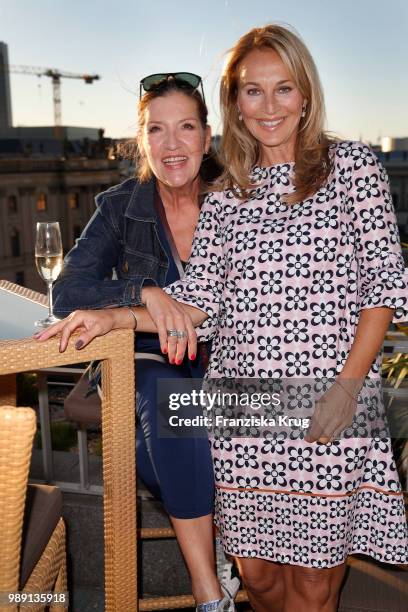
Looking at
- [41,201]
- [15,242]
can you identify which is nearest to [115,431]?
[15,242]

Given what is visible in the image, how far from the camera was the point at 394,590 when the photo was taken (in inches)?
81.3

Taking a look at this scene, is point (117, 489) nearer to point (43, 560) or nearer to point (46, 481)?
point (43, 560)

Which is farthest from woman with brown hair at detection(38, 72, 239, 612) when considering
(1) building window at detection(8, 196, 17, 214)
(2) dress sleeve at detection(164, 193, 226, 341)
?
(1) building window at detection(8, 196, 17, 214)

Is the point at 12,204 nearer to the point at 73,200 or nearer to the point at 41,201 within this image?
the point at 41,201

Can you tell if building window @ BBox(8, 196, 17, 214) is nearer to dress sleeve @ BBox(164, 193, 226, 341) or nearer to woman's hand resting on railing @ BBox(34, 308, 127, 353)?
dress sleeve @ BBox(164, 193, 226, 341)

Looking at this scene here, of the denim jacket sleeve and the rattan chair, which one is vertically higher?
the denim jacket sleeve

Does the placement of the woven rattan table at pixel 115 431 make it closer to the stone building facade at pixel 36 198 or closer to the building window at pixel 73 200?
the stone building facade at pixel 36 198

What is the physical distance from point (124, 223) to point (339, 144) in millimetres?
624

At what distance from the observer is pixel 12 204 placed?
63.8 m

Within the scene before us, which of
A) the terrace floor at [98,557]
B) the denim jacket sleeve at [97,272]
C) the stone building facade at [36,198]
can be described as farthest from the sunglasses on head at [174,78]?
the stone building facade at [36,198]

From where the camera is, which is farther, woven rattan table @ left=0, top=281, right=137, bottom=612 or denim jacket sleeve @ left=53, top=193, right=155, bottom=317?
denim jacket sleeve @ left=53, top=193, right=155, bottom=317

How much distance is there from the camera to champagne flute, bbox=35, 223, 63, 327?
59.5 inches

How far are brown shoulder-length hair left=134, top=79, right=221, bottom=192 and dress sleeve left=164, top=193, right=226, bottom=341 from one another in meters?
0.23

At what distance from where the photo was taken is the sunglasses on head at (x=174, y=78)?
69.6 inches
